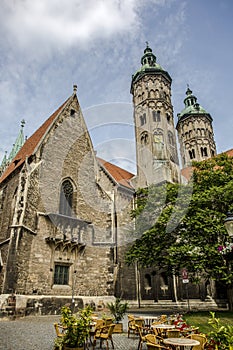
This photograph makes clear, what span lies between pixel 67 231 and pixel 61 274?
229 cm

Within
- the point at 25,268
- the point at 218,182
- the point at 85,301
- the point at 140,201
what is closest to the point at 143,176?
the point at 140,201

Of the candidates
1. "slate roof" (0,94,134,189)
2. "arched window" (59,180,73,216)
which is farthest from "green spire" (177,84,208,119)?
"arched window" (59,180,73,216)

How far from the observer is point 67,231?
15.3 metres

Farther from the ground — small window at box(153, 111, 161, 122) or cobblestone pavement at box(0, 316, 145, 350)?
small window at box(153, 111, 161, 122)

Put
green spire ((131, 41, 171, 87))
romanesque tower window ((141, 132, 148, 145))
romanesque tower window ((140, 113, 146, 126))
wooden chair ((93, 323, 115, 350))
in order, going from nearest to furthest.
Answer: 1. wooden chair ((93, 323, 115, 350))
2. romanesque tower window ((141, 132, 148, 145))
3. romanesque tower window ((140, 113, 146, 126))
4. green spire ((131, 41, 171, 87))

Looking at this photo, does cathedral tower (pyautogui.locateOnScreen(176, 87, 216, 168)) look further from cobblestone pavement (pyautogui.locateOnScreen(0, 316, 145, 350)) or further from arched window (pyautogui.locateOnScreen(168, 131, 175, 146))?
cobblestone pavement (pyautogui.locateOnScreen(0, 316, 145, 350))

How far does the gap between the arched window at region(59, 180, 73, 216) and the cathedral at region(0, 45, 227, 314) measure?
0.19 feet

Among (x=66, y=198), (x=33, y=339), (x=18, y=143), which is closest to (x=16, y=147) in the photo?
(x=18, y=143)

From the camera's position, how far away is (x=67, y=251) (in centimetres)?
1484

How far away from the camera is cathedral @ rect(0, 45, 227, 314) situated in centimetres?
1278

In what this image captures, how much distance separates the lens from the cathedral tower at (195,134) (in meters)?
40.9

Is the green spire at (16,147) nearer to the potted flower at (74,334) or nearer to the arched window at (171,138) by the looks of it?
the arched window at (171,138)

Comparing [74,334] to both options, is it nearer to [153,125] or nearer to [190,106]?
[153,125]

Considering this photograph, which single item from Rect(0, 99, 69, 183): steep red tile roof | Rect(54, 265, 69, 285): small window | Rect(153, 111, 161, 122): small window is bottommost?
Rect(54, 265, 69, 285): small window
